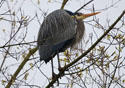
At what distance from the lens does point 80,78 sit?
11.1 ft

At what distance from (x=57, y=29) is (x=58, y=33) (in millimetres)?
62

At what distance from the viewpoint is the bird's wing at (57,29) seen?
3.62 meters

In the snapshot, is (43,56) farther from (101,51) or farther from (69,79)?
(101,51)

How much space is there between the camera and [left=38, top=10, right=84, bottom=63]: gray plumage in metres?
3.58

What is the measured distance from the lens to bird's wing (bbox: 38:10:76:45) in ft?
11.9

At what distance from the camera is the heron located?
3584mm

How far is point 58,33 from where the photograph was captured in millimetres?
3654

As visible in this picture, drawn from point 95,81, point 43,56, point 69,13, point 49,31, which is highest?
point 69,13

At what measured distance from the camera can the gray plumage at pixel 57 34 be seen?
358cm

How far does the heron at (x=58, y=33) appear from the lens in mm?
3584

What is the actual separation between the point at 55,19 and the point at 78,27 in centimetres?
43

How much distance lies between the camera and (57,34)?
144 inches

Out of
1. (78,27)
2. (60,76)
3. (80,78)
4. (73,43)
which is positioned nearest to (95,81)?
(80,78)

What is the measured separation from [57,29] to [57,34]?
76mm
